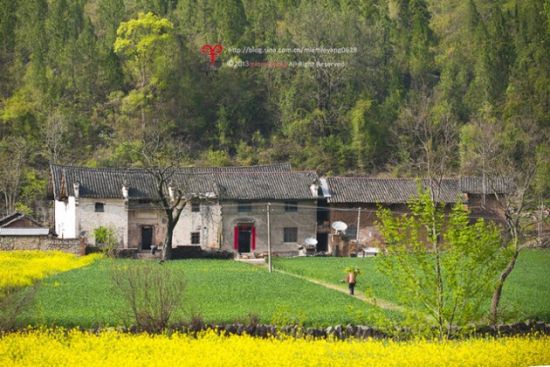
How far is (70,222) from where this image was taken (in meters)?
29.9

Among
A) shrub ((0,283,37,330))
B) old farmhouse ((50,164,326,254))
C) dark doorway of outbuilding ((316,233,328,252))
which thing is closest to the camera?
shrub ((0,283,37,330))

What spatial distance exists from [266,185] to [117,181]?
3974mm

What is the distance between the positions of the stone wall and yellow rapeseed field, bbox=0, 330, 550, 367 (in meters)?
12.8

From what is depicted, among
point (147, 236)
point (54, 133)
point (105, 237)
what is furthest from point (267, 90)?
point (105, 237)

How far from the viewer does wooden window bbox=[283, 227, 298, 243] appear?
3038 cm

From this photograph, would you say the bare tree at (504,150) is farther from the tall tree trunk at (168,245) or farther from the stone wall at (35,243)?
the stone wall at (35,243)

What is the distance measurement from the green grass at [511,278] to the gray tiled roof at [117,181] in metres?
4.44

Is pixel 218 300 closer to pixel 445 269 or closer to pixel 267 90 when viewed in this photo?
pixel 445 269

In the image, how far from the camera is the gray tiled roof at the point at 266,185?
99.3 feet

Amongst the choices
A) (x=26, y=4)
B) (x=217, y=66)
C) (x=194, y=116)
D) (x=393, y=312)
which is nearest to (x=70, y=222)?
(x=26, y=4)

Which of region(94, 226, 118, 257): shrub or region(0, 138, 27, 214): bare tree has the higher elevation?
region(0, 138, 27, 214): bare tree

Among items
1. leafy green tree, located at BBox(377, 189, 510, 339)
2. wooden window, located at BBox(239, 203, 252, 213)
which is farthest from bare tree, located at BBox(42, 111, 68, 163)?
leafy green tree, located at BBox(377, 189, 510, 339)

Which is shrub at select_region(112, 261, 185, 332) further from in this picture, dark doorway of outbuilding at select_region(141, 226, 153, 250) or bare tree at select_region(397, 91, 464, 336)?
bare tree at select_region(397, 91, 464, 336)

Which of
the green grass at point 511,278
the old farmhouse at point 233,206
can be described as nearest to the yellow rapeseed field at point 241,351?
the green grass at point 511,278
